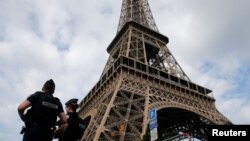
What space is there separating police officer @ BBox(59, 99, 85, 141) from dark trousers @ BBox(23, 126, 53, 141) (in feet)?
2.73

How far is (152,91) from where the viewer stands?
33.9 meters

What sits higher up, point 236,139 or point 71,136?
point 236,139

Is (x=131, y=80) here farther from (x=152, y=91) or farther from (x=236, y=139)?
(x=236, y=139)

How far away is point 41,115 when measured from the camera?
5594 mm

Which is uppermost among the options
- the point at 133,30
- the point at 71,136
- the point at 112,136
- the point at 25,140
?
the point at 133,30

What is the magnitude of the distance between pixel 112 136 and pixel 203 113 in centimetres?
1333

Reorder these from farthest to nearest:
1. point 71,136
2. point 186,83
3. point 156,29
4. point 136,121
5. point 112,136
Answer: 1. point 156,29
2. point 186,83
3. point 136,121
4. point 112,136
5. point 71,136

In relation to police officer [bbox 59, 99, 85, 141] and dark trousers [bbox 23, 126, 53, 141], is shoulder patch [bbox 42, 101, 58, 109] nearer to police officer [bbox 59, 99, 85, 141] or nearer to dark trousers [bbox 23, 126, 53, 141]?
dark trousers [bbox 23, 126, 53, 141]

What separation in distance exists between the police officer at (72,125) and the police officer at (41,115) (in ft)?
1.66

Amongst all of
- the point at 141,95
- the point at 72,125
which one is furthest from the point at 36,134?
the point at 141,95

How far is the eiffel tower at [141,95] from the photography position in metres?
28.0

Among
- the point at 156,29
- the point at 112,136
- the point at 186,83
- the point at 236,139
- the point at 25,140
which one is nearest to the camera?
the point at 25,140

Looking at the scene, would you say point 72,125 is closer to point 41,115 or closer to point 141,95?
point 41,115

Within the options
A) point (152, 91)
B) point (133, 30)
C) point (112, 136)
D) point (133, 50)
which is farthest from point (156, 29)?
point (112, 136)
